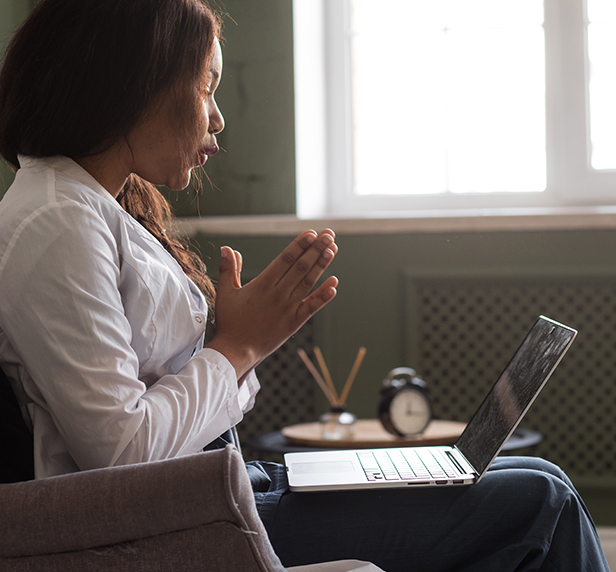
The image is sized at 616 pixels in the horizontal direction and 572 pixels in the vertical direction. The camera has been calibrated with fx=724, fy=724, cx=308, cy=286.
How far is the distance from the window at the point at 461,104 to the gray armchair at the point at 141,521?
2.02 meters

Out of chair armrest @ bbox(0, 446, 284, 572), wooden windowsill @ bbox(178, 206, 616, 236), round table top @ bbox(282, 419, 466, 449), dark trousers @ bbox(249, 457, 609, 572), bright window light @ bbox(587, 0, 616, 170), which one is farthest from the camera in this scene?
bright window light @ bbox(587, 0, 616, 170)

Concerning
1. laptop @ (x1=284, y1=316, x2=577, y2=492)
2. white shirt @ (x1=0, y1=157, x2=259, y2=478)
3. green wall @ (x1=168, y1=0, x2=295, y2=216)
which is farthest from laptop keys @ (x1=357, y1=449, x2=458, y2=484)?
green wall @ (x1=168, y1=0, x2=295, y2=216)

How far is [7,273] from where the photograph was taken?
28.6 inches

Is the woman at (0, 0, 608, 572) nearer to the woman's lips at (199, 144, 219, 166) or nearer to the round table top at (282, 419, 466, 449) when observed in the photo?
the woman's lips at (199, 144, 219, 166)

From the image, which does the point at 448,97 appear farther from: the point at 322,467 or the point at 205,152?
the point at 322,467

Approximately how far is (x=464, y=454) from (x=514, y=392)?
0.42 feet

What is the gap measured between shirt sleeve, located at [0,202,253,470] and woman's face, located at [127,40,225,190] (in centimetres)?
17

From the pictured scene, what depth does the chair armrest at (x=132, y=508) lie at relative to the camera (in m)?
0.64

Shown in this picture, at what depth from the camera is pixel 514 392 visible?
35.9 inches

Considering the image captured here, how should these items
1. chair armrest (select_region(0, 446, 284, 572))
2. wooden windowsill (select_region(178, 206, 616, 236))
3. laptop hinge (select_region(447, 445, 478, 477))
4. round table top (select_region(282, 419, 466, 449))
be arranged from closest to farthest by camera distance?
chair armrest (select_region(0, 446, 284, 572)), laptop hinge (select_region(447, 445, 478, 477)), round table top (select_region(282, 419, 466, 449)), wooden windowsill (select_region(178, 206, 616, 236))

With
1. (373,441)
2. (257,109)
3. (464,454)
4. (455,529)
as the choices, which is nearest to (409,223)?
(257,109)

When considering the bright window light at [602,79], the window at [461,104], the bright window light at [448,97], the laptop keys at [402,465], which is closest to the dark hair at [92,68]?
the laptop keys at [402,465]

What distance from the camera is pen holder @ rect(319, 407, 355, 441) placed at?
175 cm

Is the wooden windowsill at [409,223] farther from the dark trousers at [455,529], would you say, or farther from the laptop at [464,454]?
the dark trousers at [455,529]
